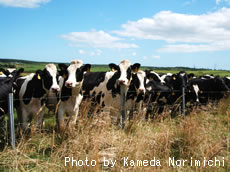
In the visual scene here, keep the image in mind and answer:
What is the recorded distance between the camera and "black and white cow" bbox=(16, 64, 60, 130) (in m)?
6.10

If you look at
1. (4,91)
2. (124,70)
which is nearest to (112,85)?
(124,70)

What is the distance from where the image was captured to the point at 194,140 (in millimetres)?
4758

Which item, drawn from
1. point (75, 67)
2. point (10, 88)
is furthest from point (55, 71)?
point (10, 88)

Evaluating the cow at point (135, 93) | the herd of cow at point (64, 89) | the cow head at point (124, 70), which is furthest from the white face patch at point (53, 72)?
the cow at point (135, 93)

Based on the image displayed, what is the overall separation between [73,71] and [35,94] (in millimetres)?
1080

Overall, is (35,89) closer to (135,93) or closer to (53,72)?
(53,72)

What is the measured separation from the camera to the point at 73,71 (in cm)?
636

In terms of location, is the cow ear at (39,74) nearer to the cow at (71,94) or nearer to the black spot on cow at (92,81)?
the cow at (71,94)

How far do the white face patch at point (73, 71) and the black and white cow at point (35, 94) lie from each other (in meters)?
0.37

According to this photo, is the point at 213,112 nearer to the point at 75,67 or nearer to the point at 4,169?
the point at 75,67

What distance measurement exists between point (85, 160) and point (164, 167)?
1.21 meters

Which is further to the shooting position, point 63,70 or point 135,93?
point 135,93

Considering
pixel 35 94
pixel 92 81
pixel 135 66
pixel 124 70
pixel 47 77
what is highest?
pixel 135 66

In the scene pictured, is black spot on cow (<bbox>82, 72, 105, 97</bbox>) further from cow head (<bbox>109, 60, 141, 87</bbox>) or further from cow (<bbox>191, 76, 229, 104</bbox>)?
cow (<bbox>191, 76, 229, 104</bbox>)
